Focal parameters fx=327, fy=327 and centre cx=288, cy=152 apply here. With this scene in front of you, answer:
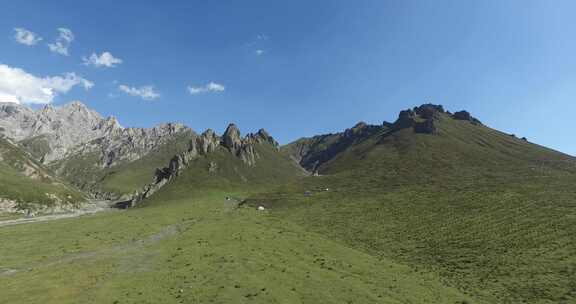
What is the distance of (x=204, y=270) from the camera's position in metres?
40.0

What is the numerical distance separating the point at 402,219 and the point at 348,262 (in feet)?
113

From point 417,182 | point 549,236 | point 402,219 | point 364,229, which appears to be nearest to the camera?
point 549,236

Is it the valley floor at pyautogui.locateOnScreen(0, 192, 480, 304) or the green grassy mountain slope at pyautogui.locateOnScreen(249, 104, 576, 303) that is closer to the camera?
the valley floor at pyautogui.locateOnScreen(0, 192, 480, 304)

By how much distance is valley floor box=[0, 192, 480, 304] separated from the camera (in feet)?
108

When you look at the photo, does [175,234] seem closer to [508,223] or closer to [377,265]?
[377,265]

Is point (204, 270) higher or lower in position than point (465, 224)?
lower

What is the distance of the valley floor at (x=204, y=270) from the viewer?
108 ft

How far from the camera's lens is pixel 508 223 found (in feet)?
218

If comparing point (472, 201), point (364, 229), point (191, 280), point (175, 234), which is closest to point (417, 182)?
point (472, 201)

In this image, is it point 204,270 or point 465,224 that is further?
point 465,224

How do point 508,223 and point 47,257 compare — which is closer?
point 47,257

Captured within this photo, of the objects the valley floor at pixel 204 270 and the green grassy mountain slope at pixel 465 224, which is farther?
the green grassy mountain slope at pixel 465 224

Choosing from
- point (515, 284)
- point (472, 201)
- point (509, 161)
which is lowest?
point (515, 284)

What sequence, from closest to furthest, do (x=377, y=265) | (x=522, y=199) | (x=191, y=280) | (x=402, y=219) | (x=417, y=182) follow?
(x=191, y=280) < (x=377, y=265) < (x=402, y=219) < (x=522, y=199) < (x=417, y=182)
